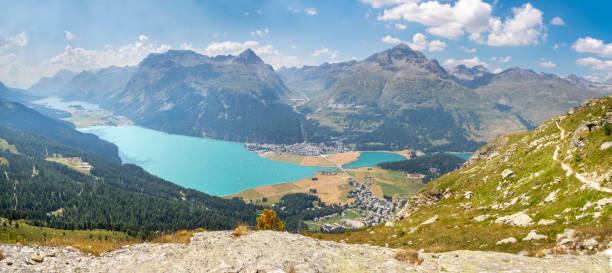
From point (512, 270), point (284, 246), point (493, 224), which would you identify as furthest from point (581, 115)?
point (284, 246)

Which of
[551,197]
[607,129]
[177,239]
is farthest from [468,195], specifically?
[177,239]

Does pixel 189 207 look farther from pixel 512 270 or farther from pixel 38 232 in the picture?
pixel 512 270

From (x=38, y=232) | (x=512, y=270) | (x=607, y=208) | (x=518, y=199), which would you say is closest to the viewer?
(x=512, y=270)

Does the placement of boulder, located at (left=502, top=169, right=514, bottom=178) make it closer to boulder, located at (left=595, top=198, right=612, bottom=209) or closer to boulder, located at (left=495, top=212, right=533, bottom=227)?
boulder, located at (left=495, top=212, right=533, bottom=227)

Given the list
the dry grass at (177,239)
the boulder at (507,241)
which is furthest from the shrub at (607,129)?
the dry grass at (177,239)

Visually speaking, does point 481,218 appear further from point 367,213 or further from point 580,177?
point 367,213

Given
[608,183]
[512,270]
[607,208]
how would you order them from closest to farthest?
[512,270] → [607,208] → [608,183]
